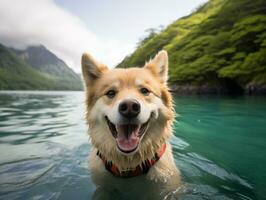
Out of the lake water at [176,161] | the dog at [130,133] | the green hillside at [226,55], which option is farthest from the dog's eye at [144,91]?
the green hillside at [226,55]

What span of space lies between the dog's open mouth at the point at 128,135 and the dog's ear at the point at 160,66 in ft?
3.57

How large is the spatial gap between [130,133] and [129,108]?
20.3 inches

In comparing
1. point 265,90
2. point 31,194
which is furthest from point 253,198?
point 265,90

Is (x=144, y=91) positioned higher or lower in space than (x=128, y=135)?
higher

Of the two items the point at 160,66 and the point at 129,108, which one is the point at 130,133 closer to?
the point at 129,108

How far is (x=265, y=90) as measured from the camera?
28672 millimetres

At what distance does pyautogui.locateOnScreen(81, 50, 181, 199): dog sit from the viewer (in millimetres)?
3865

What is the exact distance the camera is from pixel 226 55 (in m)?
36.4

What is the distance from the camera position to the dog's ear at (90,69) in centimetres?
433

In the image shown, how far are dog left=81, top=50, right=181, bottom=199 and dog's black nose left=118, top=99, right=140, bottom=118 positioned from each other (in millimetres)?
296

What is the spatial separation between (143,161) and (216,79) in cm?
3556

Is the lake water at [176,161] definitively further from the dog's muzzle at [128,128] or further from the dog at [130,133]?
the dog's muzzle at [128,128]

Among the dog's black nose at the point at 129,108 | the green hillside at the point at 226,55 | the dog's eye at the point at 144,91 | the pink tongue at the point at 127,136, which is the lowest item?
the pink tongue at the point at 127,136

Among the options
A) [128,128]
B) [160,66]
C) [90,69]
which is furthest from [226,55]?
[128,128]
